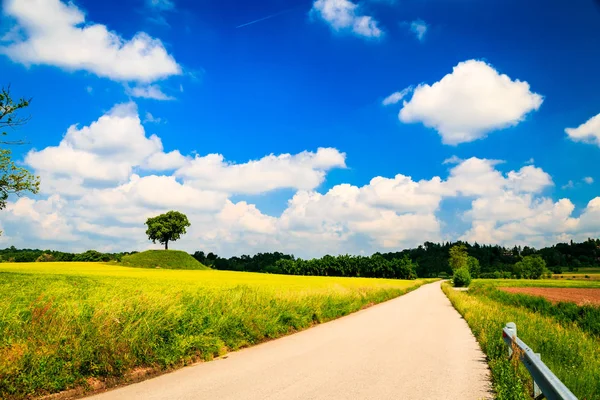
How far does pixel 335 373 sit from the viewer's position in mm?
7852

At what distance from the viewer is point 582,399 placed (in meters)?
5.71

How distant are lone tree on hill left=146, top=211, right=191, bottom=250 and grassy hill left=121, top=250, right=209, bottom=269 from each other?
347 inches

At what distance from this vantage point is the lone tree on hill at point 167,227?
87250mm

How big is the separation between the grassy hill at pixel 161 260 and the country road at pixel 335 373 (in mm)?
66901

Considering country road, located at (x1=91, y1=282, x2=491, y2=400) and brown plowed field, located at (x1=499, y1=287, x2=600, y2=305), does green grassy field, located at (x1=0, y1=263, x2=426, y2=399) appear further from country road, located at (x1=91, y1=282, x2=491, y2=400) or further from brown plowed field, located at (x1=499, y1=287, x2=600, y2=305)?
brown plowed field, located at (x1=499, y1=287, x2=600, y2=305)

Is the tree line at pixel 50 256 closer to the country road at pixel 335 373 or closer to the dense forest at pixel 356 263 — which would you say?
the dense forest at pixel 356 263

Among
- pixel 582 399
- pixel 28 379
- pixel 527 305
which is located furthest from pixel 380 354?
pixel 527 305

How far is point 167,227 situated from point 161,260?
14235 mm

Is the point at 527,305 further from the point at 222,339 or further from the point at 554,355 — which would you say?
the point at 222,339

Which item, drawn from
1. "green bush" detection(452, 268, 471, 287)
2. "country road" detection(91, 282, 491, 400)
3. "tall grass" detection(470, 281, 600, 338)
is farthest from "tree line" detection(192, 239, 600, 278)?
"country road" detection(91, 282, 491, 400)

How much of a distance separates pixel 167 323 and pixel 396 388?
209 inches

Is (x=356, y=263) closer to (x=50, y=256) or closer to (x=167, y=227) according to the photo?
(x=167, y=227)

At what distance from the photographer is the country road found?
6.42 m

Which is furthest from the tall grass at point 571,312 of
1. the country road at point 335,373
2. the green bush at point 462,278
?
the green bush at point 462,278
